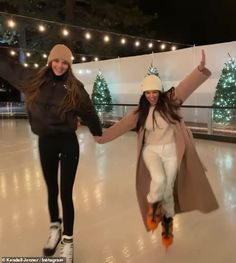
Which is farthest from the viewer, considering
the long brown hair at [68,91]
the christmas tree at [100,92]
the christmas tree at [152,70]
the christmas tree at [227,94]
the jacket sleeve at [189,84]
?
the christmas tree at [100,92]

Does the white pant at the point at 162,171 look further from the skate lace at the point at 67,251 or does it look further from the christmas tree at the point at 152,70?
the christmas tree at the point at 152,70

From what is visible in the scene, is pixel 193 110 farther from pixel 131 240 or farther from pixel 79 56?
pixel 79 56

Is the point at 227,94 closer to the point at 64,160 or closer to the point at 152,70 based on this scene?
the point at 152,70

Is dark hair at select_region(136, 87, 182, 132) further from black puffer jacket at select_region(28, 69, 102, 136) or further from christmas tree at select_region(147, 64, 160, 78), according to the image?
christmas tree at select_region(147, 64, 160, 78)

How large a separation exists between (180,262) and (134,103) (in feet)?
28.1

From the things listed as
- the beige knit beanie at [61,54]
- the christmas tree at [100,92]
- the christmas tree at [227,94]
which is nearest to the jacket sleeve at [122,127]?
the beige knit beanie at [61,54]

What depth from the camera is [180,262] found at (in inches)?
98.7

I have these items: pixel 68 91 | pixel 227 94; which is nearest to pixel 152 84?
pixel 68 91

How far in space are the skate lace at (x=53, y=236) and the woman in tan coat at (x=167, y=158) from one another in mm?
640

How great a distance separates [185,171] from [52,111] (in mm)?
1043

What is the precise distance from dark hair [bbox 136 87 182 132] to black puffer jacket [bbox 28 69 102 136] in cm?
44

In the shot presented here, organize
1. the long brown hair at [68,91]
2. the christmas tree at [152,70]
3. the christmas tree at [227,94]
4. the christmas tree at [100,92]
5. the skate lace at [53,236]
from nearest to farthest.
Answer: the long brown hair at [68,91]
the skate lace at [53,236]
the christmas tree at [227,94]
the christmas tree at [152,70]
the christmas tree at [100,92]

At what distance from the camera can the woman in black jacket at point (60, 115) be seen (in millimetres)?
2364

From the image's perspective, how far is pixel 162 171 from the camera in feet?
8.73
